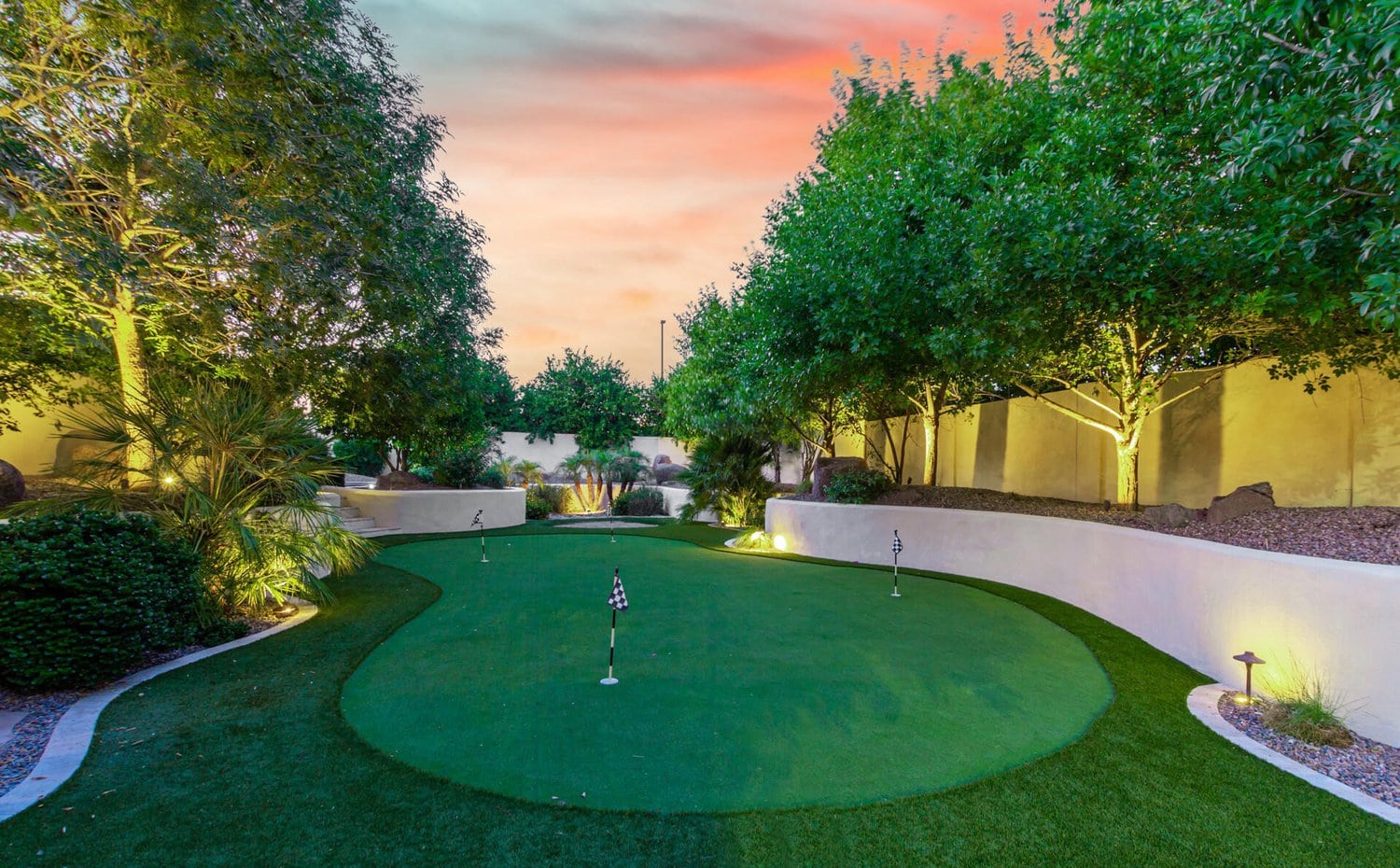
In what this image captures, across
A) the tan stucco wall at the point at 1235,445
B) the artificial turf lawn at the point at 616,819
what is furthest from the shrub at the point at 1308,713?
the tan stucco wall at the point at 1235,445

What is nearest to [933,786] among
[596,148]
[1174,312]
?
[1174,312]

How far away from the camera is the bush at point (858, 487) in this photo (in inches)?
504

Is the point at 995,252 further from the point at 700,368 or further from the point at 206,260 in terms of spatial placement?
the point at 700,368

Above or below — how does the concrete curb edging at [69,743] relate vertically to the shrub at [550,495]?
below

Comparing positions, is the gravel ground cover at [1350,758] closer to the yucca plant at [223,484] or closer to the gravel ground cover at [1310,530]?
the gravel ground cover at [1310,530]

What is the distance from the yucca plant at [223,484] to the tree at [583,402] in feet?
75.0

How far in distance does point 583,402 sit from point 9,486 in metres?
23.8

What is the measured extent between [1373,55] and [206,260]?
10.1m

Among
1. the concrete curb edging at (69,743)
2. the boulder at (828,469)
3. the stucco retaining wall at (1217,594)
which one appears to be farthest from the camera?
the boulder at (828,469)

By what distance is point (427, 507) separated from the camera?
1648 cm

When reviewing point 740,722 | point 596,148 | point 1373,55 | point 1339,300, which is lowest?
point 740,722

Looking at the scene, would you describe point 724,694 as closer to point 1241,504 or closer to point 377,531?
point 1241,504

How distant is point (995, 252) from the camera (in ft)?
21.9

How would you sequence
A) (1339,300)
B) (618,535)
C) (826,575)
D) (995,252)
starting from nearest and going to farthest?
(1339,300)
(995,252)
(826,575)
(618,535)
